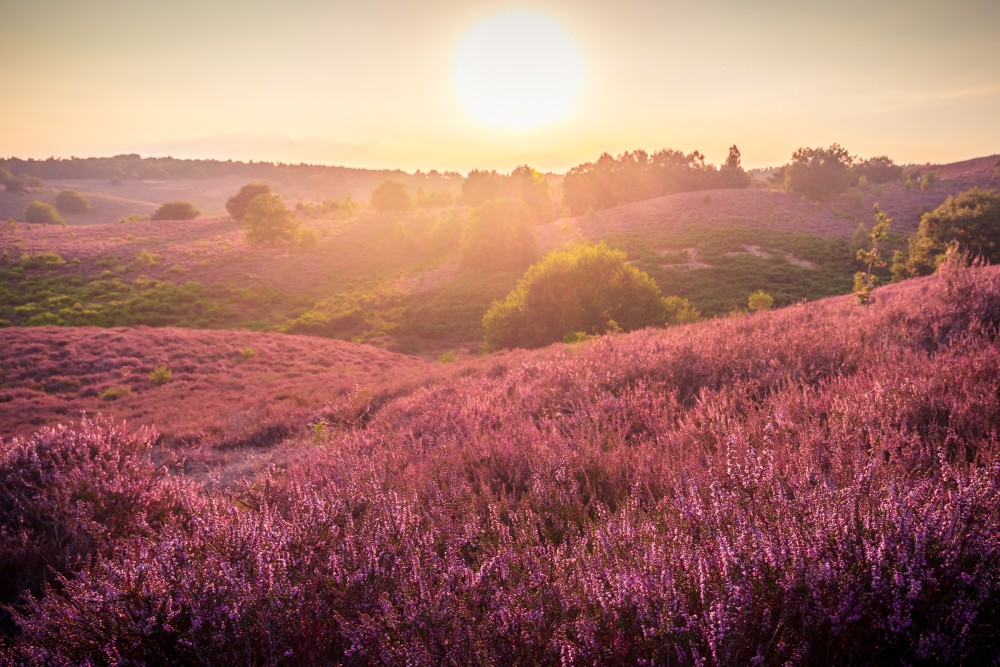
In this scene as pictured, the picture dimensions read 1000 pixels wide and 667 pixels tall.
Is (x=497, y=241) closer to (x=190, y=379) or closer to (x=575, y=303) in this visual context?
(x=575, y=303)

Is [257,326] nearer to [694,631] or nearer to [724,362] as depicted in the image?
[724,362]

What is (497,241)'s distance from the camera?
46.1 metres

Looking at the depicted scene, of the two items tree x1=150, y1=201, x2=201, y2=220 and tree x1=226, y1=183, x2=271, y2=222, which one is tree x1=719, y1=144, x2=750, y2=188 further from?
tree x1=150, y1=201, x2=201, y2=220

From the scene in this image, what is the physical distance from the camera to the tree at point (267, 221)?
2170 inches

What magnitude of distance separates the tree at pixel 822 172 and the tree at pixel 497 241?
132ft

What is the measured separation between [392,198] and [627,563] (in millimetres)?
89142

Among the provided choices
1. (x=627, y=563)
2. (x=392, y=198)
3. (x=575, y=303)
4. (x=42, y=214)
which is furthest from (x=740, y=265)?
(x=42, y=214)

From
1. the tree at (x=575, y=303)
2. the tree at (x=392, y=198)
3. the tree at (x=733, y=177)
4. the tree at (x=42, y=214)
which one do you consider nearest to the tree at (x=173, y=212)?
the tree at (x=42, y=214)

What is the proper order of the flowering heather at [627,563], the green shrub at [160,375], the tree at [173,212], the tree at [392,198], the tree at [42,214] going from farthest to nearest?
the tree at [392,198] → the tree at [173,212] → the tree at [42,214] → the green shrub at [160,375] → the flowering heather at [627,563]

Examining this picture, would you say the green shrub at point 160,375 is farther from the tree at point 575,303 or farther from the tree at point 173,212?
the tree at point 173,212

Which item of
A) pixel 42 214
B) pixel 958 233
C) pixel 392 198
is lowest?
pixel 958 233

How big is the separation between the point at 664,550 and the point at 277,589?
5.90 feet

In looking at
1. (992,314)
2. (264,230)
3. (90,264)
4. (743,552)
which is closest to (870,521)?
(743,552)

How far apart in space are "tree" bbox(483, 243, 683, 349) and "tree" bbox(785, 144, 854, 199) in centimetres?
5130
